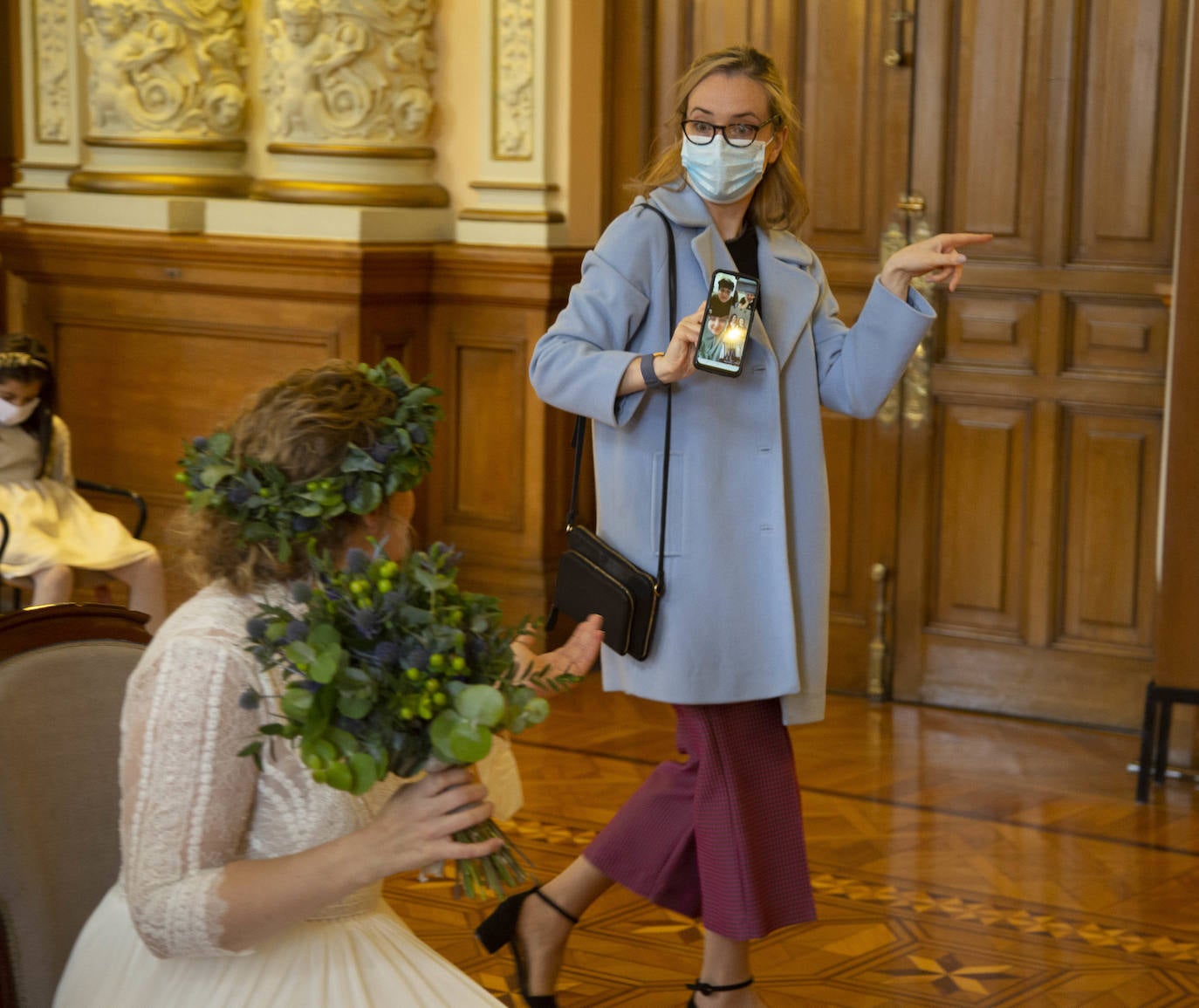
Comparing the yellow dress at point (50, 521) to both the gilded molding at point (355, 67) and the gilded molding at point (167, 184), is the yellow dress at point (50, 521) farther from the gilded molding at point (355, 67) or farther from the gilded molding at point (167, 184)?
the gilded molding at point (355, 67)

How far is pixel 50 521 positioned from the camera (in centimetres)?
532

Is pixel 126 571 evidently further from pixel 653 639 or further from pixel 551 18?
pixel 653 639

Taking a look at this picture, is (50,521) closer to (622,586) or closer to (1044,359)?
(622,586)

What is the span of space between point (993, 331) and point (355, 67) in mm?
2421

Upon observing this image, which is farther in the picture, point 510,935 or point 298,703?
point 510,935

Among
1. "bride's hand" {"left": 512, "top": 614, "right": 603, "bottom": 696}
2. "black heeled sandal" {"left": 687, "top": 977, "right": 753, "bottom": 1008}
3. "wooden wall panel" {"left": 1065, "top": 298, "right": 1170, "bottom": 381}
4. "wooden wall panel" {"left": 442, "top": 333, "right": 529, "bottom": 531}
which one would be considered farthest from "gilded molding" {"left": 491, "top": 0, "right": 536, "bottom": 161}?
"bride's hand" {"left": 512, "top": 614, "right": 603, "bottom": 696}

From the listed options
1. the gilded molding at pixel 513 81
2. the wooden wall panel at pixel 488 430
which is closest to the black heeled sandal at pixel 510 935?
the wooden wall panel at pixel 488 430

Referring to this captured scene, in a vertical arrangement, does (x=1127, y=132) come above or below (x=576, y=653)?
above

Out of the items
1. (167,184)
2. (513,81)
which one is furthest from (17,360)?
(513,81)

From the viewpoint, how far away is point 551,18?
19.6 feet

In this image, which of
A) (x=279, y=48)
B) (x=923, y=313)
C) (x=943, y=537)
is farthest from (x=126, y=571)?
(x=923, y=313)

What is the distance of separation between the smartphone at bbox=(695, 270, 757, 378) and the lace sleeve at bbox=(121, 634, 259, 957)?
4.01 ft

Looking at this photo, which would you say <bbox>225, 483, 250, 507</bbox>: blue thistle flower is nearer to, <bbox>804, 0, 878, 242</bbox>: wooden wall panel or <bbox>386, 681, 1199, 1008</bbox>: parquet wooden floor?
<bbox>386, 681, 1199, 1008</bbox>: parquet wooden floor

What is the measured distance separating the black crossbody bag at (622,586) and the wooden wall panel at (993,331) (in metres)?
2.72
